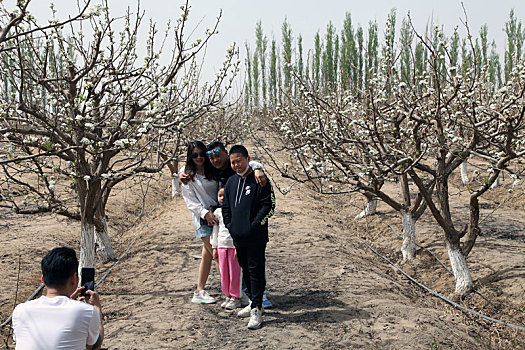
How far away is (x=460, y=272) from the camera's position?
22.5ft

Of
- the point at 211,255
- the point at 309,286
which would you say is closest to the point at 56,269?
the point at 211,255

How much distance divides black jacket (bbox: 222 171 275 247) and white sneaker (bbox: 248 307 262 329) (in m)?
0.65

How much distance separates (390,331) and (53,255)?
3283 mm

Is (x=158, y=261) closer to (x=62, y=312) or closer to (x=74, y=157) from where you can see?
(x=74, y=157)

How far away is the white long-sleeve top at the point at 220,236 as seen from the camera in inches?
193

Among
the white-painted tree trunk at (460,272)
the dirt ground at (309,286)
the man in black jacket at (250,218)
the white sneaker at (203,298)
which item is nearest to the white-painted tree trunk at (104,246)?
the dirt ground at (309,286)

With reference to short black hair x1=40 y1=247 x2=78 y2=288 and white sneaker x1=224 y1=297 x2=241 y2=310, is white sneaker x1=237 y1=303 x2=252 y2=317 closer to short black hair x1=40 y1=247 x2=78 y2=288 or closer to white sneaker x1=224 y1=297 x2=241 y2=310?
white sneaker x1=224 y1=297 x2=241 y2=310

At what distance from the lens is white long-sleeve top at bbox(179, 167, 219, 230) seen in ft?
16.7

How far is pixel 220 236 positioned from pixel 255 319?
0.87 m

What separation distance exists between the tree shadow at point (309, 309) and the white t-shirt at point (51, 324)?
7.86 ft

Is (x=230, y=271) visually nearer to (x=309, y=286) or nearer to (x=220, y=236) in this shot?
(x=220, y=236)

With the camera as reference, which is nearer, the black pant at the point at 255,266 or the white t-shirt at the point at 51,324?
the white t-shirt at the point at 51,324

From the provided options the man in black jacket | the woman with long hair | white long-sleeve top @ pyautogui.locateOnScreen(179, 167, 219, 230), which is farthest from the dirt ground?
white long-sleeve top @ pyautogui.locateOnScreen(179, 167, 219, 230)

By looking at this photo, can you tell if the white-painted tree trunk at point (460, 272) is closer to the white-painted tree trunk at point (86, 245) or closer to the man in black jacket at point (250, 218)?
the man in black jacket at point (250, 218)
